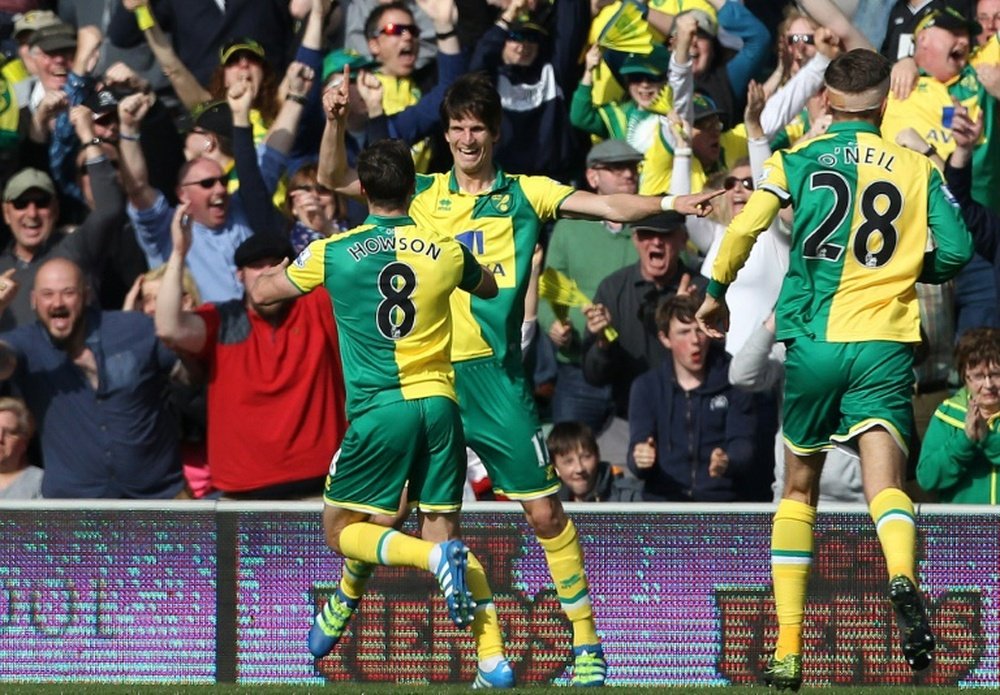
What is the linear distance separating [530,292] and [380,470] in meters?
2.83

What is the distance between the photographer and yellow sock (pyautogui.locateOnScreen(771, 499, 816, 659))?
8.47m

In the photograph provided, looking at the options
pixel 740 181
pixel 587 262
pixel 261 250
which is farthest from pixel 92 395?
pixel 740 181

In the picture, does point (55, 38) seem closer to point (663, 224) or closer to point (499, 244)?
point (663, 224)

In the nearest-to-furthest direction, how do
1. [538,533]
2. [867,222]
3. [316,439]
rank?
[867,222] < [538,533] < [316,439]

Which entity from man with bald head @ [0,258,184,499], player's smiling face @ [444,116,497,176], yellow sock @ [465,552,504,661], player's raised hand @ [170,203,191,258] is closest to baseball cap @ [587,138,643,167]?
player's raised hand @ [170,203,191,258]

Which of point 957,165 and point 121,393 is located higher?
point 957,165

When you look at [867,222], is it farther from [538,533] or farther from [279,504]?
[279,504]

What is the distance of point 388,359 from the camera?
8844 mm

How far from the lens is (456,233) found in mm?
9570

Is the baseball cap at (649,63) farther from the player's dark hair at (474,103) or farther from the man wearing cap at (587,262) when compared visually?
the player's dark hair at (474,103)

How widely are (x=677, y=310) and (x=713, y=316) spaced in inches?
112

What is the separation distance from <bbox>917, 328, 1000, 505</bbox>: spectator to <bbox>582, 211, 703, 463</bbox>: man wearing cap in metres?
1.92

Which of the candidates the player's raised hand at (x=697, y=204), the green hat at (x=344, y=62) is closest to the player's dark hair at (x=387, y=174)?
the player's raised hand at (x=697, y=204)

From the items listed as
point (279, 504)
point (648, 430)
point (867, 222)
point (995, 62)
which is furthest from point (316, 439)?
point (995, 62)
